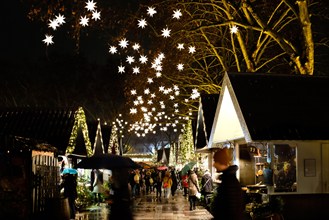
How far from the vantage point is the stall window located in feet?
52.0

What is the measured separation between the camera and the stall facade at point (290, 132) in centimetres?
1539

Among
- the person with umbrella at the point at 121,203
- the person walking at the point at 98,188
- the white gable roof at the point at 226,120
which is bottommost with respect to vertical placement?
the person walking at the point at 98,188

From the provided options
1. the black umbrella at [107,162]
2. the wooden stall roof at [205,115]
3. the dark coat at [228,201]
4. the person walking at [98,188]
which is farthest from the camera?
the person walking at [98,188]

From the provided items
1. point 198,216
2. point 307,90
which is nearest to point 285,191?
point 307,90

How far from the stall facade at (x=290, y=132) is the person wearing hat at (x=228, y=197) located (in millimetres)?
9006

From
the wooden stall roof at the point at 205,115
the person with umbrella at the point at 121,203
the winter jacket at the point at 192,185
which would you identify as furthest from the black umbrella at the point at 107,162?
the person with umbrella at the point at 121,203

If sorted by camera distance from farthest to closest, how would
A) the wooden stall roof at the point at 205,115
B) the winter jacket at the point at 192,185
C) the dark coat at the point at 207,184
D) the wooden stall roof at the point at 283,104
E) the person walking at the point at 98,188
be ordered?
the person walking at the point at 98,188
the wooden stall roof at the point at 205,115
the winter jacket at the point at 192,185
the dark coat at the point at 207,184
the wooden stall roof at the point at 283,104

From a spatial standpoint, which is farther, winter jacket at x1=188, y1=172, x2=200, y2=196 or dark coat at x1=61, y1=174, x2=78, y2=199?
winter jacket at x1=188, y1=172, x2=200, y2=196

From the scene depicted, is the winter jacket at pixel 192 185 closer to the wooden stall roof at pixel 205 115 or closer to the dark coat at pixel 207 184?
the dark coat at pixel 207 184

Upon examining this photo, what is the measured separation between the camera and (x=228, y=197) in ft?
19.4

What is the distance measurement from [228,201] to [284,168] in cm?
1052

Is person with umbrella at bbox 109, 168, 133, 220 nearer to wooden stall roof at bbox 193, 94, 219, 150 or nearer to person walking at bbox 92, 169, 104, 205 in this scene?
wooden stall roof at bbox 193, 94, 219, 150

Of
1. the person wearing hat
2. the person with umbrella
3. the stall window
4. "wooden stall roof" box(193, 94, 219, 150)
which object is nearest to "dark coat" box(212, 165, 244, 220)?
the person wearing hat

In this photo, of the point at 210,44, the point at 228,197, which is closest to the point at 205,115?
the point at 210,44
